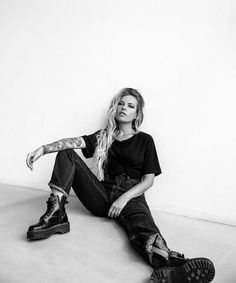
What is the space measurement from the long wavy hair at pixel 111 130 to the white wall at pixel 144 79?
122 mm

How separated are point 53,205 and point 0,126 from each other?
1505 mm

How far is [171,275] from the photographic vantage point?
4.43 ft

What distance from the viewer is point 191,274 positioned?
135cm

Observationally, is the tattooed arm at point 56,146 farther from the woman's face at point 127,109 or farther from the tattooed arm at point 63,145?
the woman's face at point 127,109

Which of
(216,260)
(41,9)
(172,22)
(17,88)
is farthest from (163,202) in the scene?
(41,9)

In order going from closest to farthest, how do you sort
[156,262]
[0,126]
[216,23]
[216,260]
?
1. [156,262]
2. [216,260]
3. [216,23]
4. [0,126]

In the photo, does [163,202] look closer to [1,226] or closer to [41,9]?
[1,226]

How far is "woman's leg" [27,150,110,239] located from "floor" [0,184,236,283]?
0.20 ft

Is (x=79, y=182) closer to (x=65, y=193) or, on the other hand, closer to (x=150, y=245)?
(x=65, y=193)

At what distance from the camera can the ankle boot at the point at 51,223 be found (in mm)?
1667

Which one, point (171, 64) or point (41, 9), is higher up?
point (41, 9)

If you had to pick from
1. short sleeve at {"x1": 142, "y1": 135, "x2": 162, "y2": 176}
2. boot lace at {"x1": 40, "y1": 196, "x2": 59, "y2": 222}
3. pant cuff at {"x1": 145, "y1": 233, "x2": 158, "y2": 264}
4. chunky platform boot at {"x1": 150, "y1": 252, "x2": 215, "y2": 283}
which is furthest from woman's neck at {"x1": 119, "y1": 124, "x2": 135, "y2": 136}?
chunky platform boot at {"x1": 150, "y1": 252, "x2": 215, "y2": 283}

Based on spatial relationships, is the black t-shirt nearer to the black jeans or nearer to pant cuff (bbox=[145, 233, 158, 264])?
the black jeans

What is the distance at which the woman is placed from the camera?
161cm
